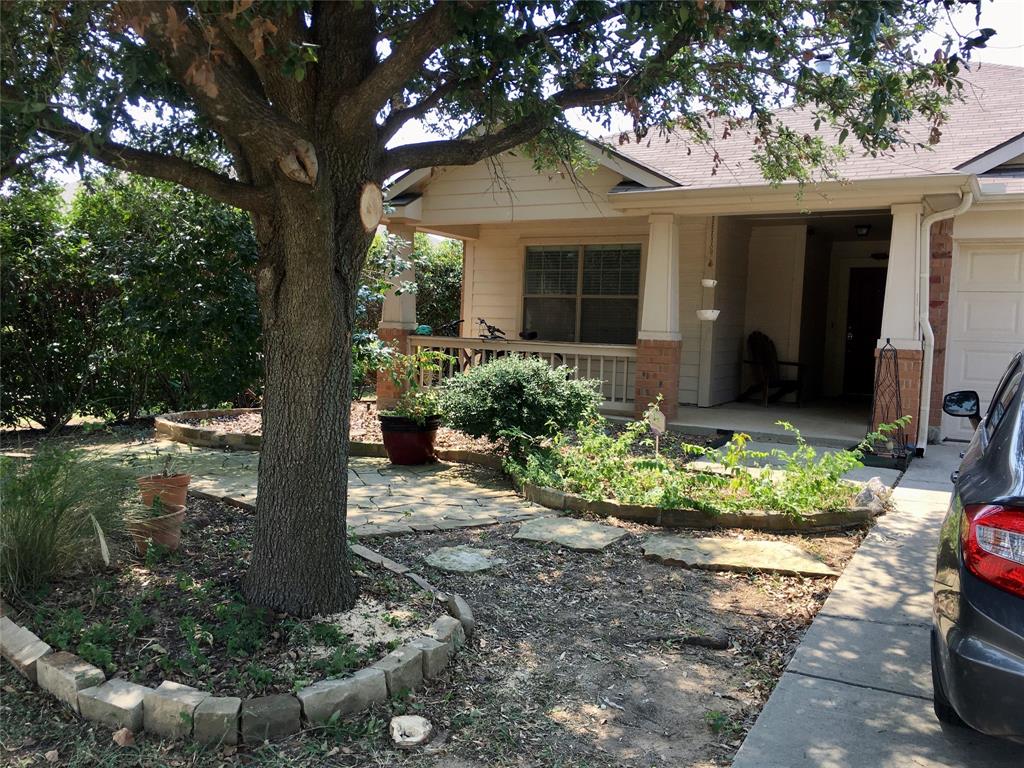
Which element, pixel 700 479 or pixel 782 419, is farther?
pixel 782 419

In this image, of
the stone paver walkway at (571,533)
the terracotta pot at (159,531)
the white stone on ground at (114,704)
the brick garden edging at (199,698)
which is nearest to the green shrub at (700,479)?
the stone paver walkway at (571,533)

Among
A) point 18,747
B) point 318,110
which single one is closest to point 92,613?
point 18,747

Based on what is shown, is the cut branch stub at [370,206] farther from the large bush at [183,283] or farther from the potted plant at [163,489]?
the large bush at [183,283]

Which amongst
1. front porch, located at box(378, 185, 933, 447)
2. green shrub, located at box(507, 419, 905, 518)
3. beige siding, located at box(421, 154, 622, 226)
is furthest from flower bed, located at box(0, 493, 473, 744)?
beige siding, located at box(421, 154, 622, 226)

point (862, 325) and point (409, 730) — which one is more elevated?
point (862, 325)

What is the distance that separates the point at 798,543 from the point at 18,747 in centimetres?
476

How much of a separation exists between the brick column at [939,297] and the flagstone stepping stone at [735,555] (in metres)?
5.08

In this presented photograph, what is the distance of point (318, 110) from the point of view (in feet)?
12.4

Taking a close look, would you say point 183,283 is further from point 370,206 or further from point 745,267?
point 745,267

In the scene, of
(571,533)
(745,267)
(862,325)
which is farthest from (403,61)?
(862,325)

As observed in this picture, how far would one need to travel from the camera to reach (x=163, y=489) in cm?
490

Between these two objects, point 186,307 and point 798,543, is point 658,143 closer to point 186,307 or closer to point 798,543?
point 186,307

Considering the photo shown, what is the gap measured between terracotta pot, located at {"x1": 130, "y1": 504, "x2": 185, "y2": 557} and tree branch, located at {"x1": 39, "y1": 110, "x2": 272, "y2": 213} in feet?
6.19

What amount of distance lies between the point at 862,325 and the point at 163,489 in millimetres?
12242
